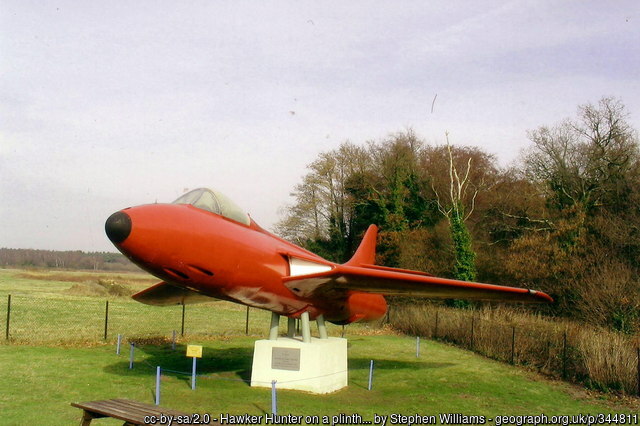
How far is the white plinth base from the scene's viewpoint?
11.4 metres

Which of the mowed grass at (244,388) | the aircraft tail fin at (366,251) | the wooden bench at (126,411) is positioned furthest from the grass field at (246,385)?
the aircraft tail fin at (366,251)

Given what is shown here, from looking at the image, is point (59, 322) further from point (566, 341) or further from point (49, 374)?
point (566, 341)

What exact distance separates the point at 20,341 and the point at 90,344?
216 cm

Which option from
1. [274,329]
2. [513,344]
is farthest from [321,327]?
[513,344]

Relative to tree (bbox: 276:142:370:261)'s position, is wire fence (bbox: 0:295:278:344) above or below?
below

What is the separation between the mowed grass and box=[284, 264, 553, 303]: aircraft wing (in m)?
2.23

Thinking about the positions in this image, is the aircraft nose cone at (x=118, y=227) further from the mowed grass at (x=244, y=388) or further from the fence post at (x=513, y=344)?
the fence post at (x=513, y=344)

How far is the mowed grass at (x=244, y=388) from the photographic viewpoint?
1004 cm

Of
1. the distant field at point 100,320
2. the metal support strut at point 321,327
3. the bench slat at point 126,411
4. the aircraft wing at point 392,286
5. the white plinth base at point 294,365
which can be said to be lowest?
the distant field at point 100,320

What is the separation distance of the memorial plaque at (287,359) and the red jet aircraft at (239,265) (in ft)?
2.86

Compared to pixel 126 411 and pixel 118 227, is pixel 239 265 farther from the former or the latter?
pixel 126 411

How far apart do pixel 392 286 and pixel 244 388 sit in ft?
12.9

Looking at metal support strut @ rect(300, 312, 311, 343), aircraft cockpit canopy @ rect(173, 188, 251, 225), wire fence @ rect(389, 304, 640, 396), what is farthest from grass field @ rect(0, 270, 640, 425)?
aircraft cockpit canopy @ rect(173, 188, 251, 225)

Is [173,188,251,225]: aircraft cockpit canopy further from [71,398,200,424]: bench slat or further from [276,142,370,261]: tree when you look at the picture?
[276,142,370,261]: tree
